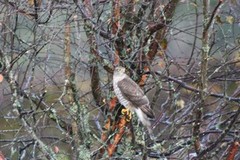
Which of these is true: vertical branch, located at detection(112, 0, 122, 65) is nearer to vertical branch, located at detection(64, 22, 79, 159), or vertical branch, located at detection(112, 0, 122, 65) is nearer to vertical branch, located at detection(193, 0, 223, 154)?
vertical branch, located at detection(64, 22, 79, 159)

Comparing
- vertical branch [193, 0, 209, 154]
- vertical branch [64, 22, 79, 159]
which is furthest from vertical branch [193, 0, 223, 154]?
vertical branch [64, 22, 79, 159]

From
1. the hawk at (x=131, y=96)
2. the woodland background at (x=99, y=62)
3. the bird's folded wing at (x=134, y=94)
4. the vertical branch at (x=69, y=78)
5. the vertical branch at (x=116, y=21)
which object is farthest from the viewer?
the bird's folded wing at (x=134, y=94)

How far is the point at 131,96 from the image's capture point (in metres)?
5.45

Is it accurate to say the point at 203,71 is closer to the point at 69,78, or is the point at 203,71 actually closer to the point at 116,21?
the point at 69,78

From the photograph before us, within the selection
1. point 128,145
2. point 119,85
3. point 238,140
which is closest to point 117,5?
point 119,85

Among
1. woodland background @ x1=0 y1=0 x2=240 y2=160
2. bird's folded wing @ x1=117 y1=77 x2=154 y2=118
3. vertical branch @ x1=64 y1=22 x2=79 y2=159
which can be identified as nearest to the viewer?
vertical branch @ x1=64 y1=22 x2=79 y2=159

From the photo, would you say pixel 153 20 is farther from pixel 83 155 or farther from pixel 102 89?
pixel 83 155

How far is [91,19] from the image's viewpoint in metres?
4.52

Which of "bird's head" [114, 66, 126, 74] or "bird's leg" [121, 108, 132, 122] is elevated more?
"bird's head" [114, 66, 126, 74]

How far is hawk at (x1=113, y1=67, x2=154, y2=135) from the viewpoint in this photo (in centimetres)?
509

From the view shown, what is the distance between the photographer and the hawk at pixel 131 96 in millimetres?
5086

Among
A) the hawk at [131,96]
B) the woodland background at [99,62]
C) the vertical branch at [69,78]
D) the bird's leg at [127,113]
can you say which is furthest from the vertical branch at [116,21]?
the vertical branch at [69,78]

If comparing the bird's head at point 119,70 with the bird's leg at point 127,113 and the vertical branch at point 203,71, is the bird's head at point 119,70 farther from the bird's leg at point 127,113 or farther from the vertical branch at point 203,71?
the vertical branch at point 203,71

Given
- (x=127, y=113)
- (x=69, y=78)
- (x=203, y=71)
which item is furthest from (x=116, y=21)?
(x=203, y=71)
